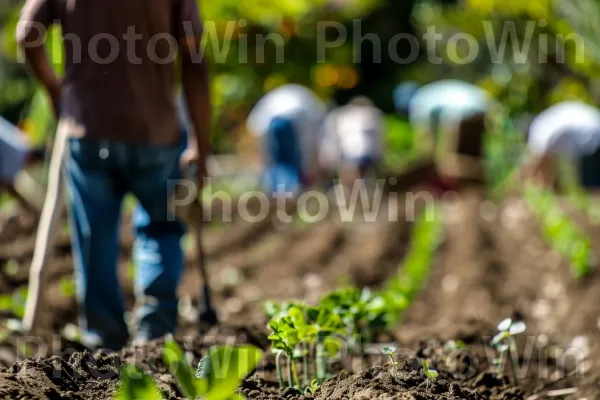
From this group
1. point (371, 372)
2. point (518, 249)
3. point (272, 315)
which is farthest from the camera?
point (518, 249)

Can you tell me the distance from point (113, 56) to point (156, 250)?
0.69 m

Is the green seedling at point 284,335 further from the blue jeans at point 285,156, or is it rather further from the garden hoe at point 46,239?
the blue jeans at point 285,156

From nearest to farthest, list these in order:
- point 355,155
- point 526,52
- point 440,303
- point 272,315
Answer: point 272,315, point 440,303, point 355,155, point 526,52

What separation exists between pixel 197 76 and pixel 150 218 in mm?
531

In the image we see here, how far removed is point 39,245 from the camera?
3186 mm

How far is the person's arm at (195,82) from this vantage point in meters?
3.16

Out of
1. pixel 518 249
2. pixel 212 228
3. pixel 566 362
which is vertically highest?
pixel 212 228

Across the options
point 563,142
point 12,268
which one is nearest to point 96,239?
point 12,268

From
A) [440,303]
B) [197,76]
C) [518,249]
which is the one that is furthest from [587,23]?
[197,76]

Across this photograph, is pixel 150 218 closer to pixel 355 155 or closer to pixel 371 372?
pixel 371 372

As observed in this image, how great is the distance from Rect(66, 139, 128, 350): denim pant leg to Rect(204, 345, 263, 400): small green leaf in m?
1.66

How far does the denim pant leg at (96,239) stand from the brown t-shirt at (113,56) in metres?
0.11

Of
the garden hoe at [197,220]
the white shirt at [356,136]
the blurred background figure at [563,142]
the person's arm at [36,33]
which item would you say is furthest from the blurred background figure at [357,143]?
the person's arm at [36,33]

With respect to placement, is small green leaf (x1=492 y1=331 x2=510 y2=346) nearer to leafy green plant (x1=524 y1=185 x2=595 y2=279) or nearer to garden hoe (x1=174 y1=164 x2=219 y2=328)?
garden hoe (x1=174 y1=164 x2=219 y2=328)
